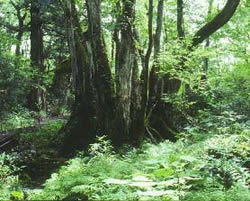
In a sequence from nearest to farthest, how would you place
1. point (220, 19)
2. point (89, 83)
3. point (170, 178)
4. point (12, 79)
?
point (170, 178)
point (89, 83)
point (220, 19)
point (12, 79)

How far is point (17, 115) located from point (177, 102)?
899 centimetres

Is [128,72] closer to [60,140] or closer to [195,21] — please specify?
[60,140]

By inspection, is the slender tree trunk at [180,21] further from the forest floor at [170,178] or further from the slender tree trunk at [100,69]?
the forest floor at [170,178]

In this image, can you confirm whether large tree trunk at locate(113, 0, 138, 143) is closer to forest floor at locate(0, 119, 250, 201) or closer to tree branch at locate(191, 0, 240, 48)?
forest floor at locate(0, 119, 250, 201)

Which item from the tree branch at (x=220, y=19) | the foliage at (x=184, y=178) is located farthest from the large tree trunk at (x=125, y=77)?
the tree branch at (x=220, y=19)

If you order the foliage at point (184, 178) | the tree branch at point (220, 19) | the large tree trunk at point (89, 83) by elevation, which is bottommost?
the foliage at point (184, 178)

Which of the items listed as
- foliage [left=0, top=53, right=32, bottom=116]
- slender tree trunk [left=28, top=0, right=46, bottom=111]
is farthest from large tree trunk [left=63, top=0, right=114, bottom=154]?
slender tree trunk [left=28, top=0, right=46, bottom=111]

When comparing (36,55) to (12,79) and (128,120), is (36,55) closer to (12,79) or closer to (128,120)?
(12,79)

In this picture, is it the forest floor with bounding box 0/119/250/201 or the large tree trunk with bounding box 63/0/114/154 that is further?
the large tree trunk with bounding box 63/0/114/154

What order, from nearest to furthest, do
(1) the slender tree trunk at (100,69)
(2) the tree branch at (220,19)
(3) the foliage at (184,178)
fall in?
(3) the foliage at (184,178)
(1) the slender tree trunk at (100,69)
(2) the tree branch at (220,19)

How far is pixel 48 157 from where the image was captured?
33.6 feet

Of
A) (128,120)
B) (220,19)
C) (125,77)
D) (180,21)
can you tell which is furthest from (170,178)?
(180,21)

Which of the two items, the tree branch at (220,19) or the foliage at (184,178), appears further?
the tree branch at (220,19)

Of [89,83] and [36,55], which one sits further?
[36,55]
